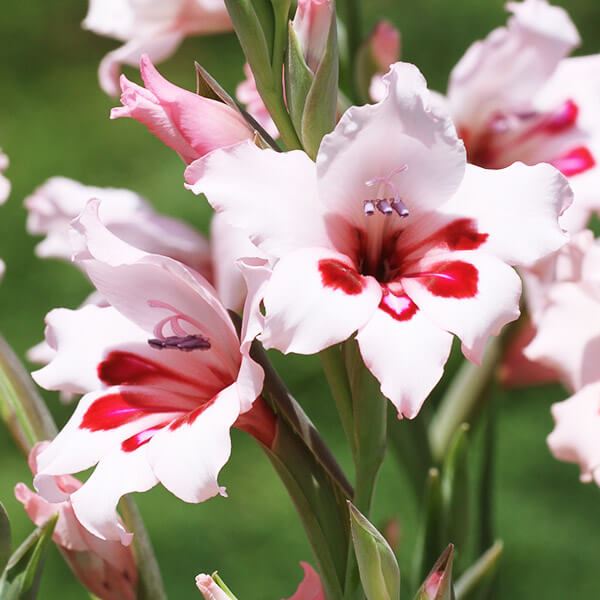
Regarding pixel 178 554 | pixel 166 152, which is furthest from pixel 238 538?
pixel 166 152

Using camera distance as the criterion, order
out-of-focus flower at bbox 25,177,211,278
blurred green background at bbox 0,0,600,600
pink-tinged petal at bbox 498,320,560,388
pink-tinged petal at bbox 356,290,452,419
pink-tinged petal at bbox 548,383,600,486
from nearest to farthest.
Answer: pink-tinged petal at bbox 356,290,452,419
pink-tinged petal at bbox 548,383,600,486
out-of-focus flower at bbox 25,177,211,278
pink-tinged petal at bbox 498,320,560,388
blurred green background at bbox 0,0,600,600

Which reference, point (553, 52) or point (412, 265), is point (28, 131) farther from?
point (412, 265)

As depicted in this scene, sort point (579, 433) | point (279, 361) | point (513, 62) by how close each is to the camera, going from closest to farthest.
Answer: point (579, 433)
point (513, 62)
point (279, 361)

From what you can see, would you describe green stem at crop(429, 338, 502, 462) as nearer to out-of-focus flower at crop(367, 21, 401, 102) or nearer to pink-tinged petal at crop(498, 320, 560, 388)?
pink-tinged petal at crop(498, 320, 560, 388)

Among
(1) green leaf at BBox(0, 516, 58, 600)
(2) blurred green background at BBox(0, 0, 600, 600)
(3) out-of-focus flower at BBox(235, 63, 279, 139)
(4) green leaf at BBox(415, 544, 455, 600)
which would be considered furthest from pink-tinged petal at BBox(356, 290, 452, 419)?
(2) blurred green background at BBox(0, 0, 600, 600)

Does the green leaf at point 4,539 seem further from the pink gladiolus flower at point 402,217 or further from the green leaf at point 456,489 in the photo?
the green leaf at point 456,489

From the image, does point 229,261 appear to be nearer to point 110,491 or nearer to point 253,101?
point 253,101

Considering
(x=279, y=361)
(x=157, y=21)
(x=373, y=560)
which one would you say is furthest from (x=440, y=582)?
(x=279, y=361)
